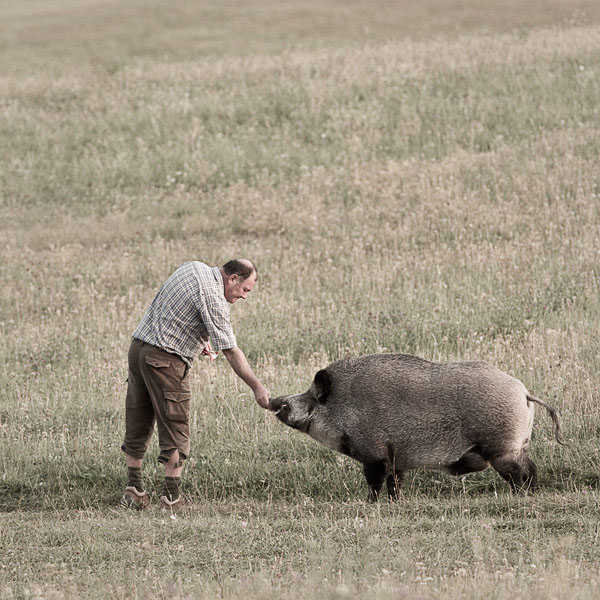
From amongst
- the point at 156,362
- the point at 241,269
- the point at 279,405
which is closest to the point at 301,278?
the point at 279,405

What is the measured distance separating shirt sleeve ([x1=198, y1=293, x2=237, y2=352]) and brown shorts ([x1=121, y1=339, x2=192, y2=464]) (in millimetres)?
470

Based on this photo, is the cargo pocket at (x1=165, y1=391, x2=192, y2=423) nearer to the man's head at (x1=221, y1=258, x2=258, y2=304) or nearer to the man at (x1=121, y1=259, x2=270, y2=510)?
the man at (x1=121, y1=259, x2=270, y2=510)

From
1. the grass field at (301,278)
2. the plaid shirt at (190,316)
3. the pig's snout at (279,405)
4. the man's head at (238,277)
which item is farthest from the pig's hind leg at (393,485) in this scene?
the man's head at (238,277)

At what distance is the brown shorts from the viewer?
26.3 feet

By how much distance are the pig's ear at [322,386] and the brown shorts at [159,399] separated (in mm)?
1149

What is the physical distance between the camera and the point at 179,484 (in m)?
8.49

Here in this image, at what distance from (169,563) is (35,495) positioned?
9.59 ft

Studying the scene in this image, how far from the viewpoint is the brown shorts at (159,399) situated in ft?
26.3

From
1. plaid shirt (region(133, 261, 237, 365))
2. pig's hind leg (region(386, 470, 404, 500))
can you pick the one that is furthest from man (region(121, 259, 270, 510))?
pig's hind leg (region(386, 470, 404, 500))

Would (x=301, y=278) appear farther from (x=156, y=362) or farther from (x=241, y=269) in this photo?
(x=156, y=362)

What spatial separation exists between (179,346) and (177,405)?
527 millimetres

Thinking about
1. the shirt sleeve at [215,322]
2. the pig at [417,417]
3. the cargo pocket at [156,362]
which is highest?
the shirt sleeve at [215,322]

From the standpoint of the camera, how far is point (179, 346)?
26.4ft

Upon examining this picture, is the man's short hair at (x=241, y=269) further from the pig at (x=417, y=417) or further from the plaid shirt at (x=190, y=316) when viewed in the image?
the pig at (x=417, y=417)
